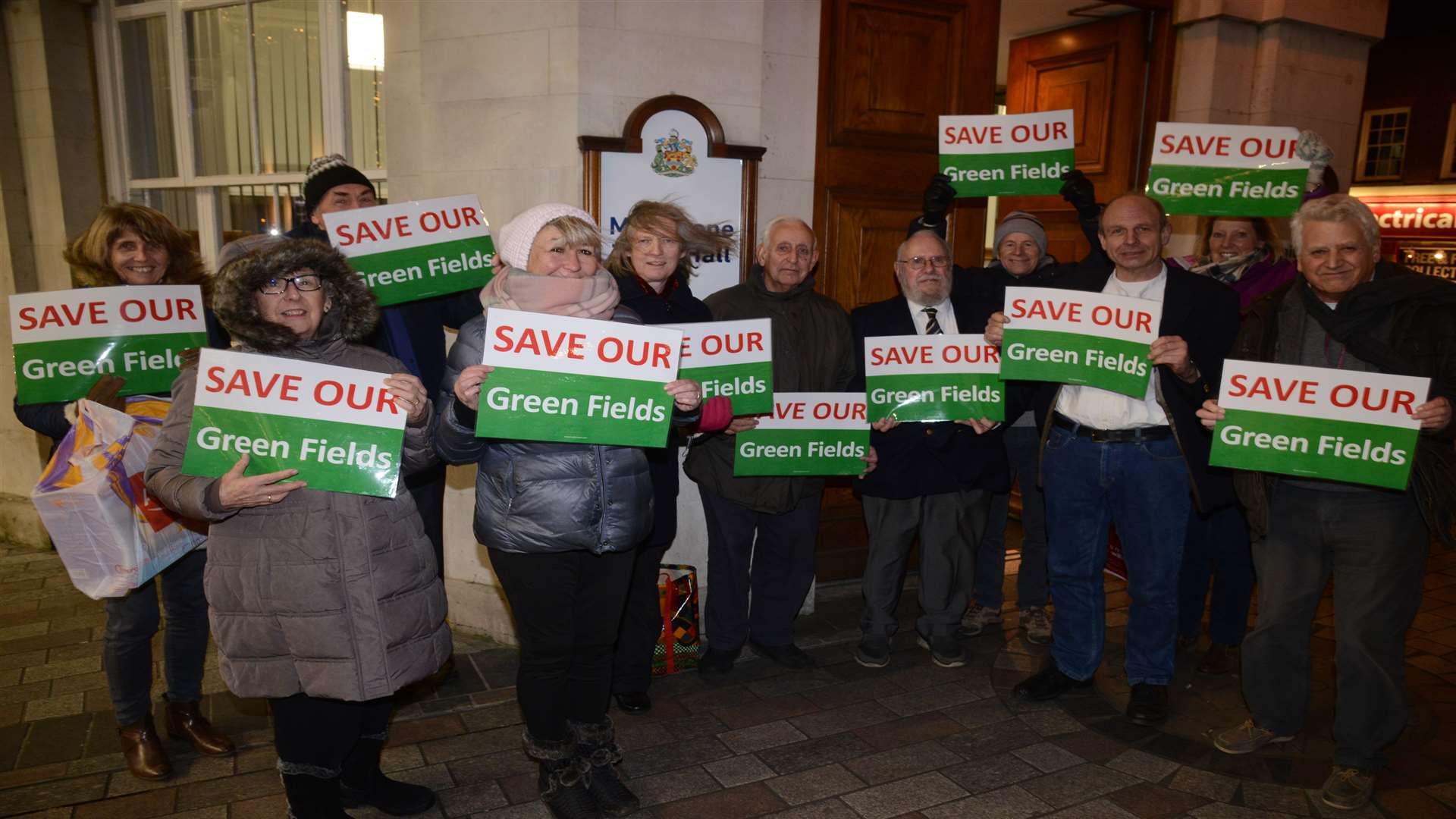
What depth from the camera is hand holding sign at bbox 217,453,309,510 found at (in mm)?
2475

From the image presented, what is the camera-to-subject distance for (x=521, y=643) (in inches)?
119

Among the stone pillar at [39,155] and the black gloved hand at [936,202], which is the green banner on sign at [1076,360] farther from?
the stone pillar at [39,155]

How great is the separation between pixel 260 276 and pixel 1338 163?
Answer: 7.05m

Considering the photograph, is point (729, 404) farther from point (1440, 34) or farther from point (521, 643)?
point (1440, 34)

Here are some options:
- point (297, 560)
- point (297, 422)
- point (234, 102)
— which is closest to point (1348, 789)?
point (297, 560)

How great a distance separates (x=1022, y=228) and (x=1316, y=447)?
2.05 meters

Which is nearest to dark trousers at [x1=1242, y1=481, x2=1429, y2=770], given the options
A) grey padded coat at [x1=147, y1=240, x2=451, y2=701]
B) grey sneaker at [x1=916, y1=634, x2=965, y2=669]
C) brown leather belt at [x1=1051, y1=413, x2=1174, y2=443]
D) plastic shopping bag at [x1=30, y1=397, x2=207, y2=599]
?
brown leather belt at [x1=1051, y1=413, x2=1174, y2=443]

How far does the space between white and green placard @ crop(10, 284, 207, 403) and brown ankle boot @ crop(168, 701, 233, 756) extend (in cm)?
126

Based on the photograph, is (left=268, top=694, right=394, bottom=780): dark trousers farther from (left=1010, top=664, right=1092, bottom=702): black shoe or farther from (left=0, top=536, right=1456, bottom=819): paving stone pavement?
(left=1010, top=664, right=1092, bottom=702): black shoe

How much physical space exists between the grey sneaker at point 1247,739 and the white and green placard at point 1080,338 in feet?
A: 4.73

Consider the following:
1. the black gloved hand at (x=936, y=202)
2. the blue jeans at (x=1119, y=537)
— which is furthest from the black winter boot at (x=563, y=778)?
the black gloved hand at (x=936, y=202)

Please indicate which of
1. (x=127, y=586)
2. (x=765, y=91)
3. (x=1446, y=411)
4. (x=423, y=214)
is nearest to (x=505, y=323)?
(x=423, y=214)

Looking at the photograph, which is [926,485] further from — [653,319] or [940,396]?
[653,319]

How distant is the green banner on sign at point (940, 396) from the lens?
4.11 meters
